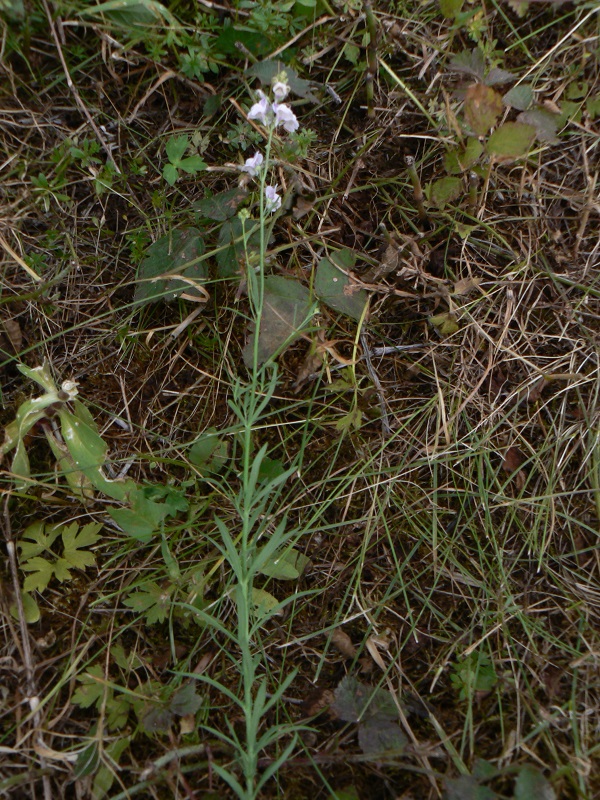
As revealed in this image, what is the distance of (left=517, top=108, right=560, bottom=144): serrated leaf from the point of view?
192cm

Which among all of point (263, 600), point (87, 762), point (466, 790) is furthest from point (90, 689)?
point (466, 790)

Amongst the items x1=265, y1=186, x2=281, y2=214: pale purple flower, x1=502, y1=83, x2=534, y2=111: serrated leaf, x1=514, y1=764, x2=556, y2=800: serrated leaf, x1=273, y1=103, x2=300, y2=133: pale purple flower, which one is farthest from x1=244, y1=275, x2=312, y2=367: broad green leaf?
x1=514, y1=764, x2=556, y2=800: serrated leaf

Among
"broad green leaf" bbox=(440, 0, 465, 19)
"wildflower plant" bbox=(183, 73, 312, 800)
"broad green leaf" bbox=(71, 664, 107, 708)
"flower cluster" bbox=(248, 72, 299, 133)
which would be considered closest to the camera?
"wildflower plant" bbox=(183, 73, 312, 800)

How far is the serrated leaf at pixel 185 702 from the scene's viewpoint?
5.42 feet

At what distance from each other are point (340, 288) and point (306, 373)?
30cm

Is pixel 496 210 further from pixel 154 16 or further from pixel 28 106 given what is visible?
pixel 28 106

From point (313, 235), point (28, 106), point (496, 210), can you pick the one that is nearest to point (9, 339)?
point (28, 106)

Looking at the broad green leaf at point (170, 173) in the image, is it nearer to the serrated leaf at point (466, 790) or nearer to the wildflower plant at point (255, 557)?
the wildflower plant at point (255, 557)

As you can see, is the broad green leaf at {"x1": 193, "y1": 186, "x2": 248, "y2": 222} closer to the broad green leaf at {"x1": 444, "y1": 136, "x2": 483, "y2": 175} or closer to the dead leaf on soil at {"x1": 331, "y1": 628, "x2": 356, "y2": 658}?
the broad green leaf at {"x1": 444, "y1": 136, "x2": 483, "y2": 175}

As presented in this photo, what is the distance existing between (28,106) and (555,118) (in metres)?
1.73

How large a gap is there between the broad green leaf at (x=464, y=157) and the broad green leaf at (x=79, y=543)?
1580 millimetres

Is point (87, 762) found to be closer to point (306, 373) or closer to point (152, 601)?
point (152, 601)

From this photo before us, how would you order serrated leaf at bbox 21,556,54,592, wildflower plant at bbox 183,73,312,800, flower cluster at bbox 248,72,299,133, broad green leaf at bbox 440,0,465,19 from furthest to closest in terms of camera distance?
1. broad green leaf at bbox 440,0,465,19
2. serrated leaf at bbox 21,556,54,592
3. flower cluster at bbox 248,72,299,133
4. wildflower plant at bbox 183,73,312,800

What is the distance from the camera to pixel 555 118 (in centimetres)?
196
